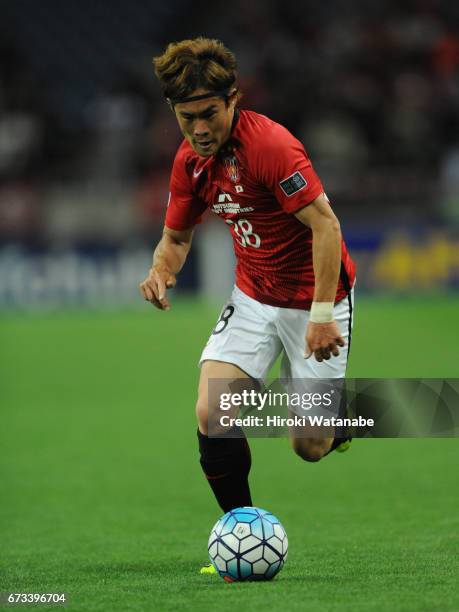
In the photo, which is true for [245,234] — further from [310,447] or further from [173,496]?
[173,496]

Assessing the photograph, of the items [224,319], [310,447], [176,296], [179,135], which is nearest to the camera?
[224,319]

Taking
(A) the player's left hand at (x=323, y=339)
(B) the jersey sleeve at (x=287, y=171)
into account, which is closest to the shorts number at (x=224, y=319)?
(A) the player's left hand at (x=323, y=339)

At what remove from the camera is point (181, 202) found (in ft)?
18.7

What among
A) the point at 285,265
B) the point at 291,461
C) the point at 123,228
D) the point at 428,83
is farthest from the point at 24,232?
the point at 285,265

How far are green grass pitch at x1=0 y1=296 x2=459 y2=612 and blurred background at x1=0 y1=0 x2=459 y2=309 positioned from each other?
3.31 metres

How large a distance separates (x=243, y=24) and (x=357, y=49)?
7.47ft

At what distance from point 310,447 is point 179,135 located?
1503 centimetres

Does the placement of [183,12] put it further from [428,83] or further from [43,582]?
[43,582]

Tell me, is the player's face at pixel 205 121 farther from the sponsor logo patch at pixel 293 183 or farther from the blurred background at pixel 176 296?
the blurred background at pixel 176 296

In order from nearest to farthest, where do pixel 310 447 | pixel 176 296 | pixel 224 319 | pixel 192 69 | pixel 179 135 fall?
pixel 192 69 < pixel 224 319 < pixel 310 447 < pixel 176 296 < pixel 179 135

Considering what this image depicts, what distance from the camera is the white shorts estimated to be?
5457mm

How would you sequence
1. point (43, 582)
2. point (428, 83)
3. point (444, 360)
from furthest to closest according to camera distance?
point (428, 83), point (444, 360), point (43, 582)

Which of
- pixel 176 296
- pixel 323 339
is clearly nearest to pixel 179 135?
pixel 176 296

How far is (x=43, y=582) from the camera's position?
4.96 meters
